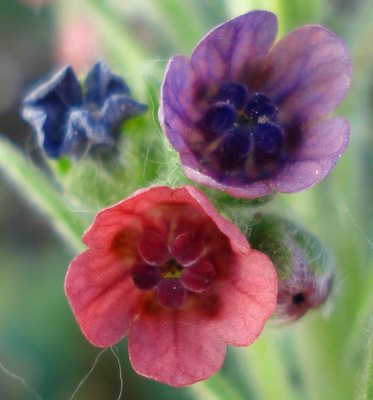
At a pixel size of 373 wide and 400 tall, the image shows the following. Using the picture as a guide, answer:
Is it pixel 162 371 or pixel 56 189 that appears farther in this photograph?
pixel 56 189

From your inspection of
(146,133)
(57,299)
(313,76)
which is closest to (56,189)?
(146,133)

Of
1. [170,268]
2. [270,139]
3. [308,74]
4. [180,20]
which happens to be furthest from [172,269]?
[180,20]

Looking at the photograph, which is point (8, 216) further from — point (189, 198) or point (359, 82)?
point (189, 198)

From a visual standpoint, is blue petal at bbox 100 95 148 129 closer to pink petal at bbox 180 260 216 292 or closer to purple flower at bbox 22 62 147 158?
purple flower at bbox 22 62 147 158

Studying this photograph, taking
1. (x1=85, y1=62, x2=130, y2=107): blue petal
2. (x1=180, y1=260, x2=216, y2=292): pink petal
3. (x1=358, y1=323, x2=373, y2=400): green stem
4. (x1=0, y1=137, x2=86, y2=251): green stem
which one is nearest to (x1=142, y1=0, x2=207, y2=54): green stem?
(x1=85, y1=62, x2=130, y2=107): blue petal

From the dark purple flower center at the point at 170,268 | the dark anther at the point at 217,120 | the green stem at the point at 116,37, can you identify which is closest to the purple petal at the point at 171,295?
the dark purple flower center at the point at 170,268

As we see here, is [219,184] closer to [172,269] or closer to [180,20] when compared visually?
[172,269]
